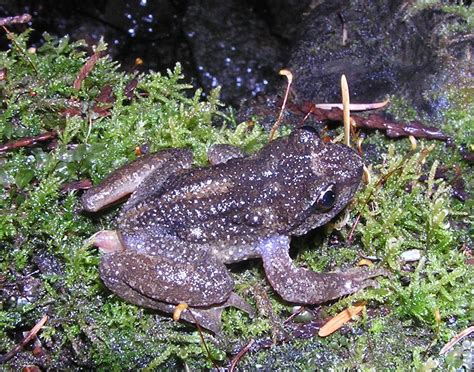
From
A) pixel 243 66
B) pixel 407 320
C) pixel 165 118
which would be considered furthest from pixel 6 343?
pixel 243 66

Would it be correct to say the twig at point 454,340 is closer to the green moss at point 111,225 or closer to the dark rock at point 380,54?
the green moss at point 111,225

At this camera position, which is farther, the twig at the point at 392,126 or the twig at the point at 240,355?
the twig at the point at 392,126

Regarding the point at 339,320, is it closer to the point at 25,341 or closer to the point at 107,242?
the point at 107,242

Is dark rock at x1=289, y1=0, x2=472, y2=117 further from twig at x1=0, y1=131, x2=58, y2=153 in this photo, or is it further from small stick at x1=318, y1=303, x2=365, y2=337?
twig at x1=0, y1=131, x2=58, y2=153

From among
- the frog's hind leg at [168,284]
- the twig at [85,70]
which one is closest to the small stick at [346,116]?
the frog's hind leg at [168,284]

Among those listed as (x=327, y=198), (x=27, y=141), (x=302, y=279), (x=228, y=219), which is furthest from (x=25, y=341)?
(x=327, y=198)

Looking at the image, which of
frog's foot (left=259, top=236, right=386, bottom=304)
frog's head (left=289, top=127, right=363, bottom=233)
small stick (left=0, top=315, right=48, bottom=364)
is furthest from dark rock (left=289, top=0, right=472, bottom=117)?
small stick (left=0, top=315, right=48, bottom=364)
